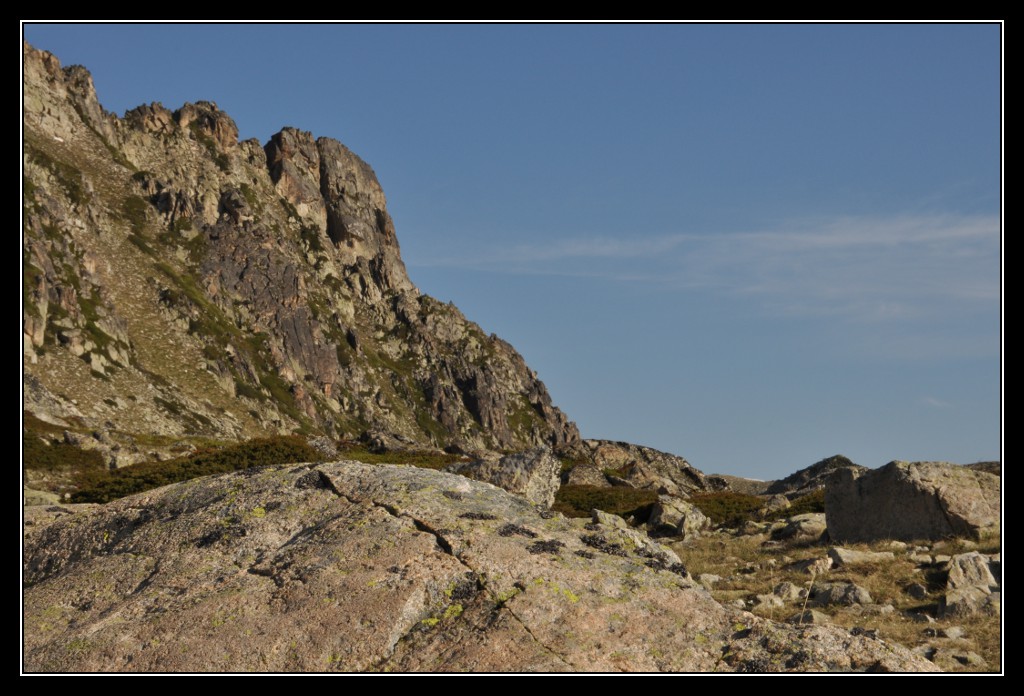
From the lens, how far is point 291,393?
151250 mm

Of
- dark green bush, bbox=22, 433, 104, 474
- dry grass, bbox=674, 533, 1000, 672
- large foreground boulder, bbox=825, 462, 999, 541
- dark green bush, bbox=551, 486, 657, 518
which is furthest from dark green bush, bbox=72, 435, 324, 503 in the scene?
large foreground boulder, bbox=825, 462, 999, 541

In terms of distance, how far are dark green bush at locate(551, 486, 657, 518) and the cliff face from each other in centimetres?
5670

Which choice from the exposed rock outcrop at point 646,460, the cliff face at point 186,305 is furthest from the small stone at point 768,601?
the exposed rock outcrop at point 646,460

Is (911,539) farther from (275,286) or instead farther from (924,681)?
(275,286)

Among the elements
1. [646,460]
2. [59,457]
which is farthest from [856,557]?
[646,460]

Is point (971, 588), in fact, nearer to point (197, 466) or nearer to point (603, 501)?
point (603, 501)

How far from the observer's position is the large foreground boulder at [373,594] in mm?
10086

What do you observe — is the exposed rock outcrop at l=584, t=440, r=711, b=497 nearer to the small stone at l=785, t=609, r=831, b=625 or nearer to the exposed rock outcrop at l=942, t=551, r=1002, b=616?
the exposed rock outcrop at l=942, t=551, r=1002, b=616

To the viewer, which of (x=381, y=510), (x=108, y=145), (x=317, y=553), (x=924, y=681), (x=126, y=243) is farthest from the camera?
(x=108, y=145)

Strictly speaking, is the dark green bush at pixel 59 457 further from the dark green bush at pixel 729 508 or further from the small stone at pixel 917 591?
the small stone at pixel 917 591

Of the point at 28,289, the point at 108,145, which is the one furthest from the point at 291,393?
the point at 108,145

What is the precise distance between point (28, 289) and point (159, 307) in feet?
112

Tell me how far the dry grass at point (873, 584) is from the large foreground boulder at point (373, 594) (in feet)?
16.1

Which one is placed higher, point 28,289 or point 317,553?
point 28,289
